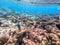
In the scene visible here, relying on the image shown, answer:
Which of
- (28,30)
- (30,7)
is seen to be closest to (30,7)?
(30,7)

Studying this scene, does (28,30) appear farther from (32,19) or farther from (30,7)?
(30,7)

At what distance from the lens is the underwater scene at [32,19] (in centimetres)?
235

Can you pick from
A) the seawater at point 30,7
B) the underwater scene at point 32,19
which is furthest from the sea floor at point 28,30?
the seawater at point 30,7

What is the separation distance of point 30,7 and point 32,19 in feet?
0.77

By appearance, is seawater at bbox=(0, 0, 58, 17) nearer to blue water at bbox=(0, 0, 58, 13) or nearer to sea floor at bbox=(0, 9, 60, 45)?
blue water at bbox=(0, 0, 58, 13)

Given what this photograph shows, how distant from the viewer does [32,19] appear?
2.52 m

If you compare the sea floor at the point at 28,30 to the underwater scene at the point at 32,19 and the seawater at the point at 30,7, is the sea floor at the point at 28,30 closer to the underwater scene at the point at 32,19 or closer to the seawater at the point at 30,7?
the underwater scene at the point at 32,19

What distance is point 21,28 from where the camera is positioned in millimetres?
2365

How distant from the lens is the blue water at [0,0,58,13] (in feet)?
8.20

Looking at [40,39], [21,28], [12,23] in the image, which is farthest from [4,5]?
[40,39]

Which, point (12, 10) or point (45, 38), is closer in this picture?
point (45, 38)

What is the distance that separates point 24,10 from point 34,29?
1.36 ft

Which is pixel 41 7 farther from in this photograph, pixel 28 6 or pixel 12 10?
pixel 12 10

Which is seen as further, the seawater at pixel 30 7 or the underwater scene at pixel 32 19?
the seawater at pixel 30 7
